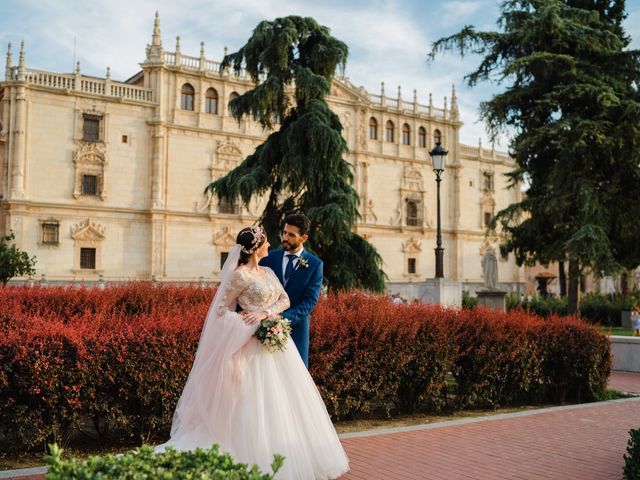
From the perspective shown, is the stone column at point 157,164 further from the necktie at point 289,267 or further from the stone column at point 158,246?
the necktie at point 289,267

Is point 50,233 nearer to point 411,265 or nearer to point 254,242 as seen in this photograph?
point 411,265

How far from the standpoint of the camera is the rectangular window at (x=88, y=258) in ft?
114

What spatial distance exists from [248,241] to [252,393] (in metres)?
1.21

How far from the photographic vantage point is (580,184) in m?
21.3

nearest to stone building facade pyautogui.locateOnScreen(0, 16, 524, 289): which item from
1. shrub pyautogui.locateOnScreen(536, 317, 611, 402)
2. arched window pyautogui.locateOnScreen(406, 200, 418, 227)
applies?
arched window pyautogui.locateOnScreen(406, 200, 418, 227)

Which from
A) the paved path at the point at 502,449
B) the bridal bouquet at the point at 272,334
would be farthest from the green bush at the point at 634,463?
the bridal bouquet at the point at 272,334

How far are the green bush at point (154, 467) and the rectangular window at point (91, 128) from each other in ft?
116

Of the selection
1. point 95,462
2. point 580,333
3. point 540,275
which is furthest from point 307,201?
point 540,275

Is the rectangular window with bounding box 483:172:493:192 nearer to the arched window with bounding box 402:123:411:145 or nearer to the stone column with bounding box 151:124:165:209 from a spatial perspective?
the arched window with bounding box 402:123:411:145

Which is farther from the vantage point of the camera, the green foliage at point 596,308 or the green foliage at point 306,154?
the green foliage at point 596,308

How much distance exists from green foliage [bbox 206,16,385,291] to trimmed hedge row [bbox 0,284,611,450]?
5639 mm

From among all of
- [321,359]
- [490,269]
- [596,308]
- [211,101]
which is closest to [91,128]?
[211,101]

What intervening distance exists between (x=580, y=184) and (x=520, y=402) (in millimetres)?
13314

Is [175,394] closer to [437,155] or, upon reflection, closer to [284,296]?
[284,296]
